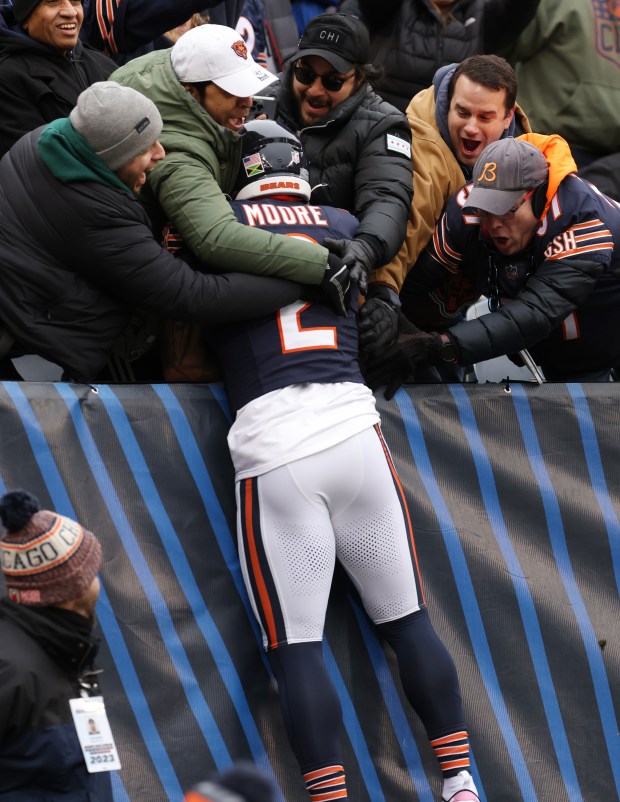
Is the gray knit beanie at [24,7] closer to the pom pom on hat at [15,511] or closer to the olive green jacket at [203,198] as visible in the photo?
the olive green jacket at [203,198]

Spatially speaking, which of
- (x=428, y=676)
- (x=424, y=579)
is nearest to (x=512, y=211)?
(x=424, y=579)

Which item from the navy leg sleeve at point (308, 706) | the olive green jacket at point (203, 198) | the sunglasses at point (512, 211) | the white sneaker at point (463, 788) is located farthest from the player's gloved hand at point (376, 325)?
the white sneaker at point (463, 788)

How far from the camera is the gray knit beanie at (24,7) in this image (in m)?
4.05

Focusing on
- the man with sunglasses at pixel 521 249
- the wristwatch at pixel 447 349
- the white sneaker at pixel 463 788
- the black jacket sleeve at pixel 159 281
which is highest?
the black jacket sleeve at pixel 159 281

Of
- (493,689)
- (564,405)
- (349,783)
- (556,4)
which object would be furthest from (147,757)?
(556,4)

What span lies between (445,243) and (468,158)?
0.36 meters

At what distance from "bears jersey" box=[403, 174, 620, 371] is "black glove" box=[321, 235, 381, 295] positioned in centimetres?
48

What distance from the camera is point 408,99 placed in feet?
18.5

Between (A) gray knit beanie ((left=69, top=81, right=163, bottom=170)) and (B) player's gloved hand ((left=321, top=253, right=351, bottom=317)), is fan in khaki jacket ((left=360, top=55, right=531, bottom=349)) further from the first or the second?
(A) gray knit beanie ((left=69, top=81, right=163, bottom=170))

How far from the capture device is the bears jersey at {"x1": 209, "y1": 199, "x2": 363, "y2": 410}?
389 cm

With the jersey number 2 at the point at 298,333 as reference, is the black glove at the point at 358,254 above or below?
above

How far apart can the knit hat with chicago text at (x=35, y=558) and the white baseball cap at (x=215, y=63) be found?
1663mm

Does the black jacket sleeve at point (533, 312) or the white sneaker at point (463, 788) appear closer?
the white sneaker at point (463, 788)

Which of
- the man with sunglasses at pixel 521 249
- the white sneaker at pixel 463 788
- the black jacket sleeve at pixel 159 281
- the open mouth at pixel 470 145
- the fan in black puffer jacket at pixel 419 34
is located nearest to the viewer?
the black jacket sleeve at pixel 159 281
